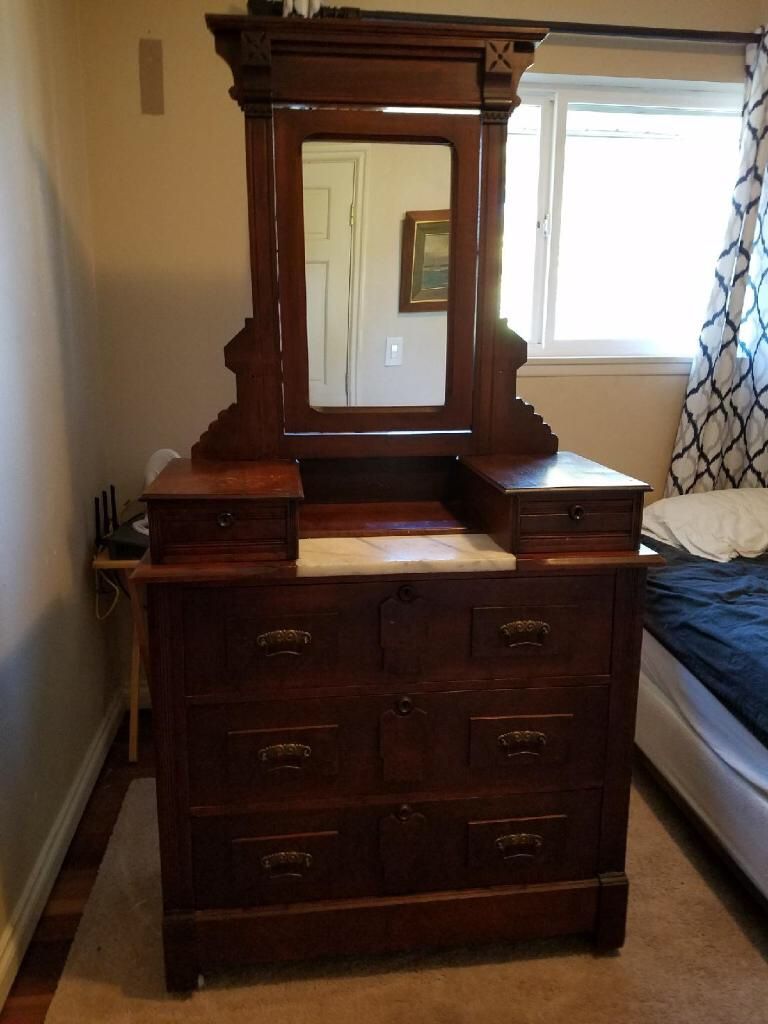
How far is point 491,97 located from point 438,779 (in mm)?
1351

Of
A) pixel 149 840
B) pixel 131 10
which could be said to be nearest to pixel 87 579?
pixel 149 840

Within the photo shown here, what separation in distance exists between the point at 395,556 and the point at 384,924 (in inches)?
30.2

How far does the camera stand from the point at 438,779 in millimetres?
1520

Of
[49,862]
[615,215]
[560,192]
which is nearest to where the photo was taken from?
[49,862]

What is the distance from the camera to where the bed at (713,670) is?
1.68 metres

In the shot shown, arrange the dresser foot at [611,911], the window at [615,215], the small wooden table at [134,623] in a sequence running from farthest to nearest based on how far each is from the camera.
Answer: the window at [615,215] → the small wooden table at [134,623] → the dresser foot at [611,911]

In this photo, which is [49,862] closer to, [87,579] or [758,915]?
[87,579]

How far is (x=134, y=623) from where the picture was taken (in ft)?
7.34

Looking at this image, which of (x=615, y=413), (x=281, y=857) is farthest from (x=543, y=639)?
(x=615, y=413)

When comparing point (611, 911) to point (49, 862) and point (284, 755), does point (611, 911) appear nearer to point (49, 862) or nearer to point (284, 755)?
point (284, 755)

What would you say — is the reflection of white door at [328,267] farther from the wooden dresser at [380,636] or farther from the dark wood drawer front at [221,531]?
the dark wood drawer front at [221,531]

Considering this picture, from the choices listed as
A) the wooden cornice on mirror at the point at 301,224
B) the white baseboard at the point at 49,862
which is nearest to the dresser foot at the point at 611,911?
the wooden cornice on mirror at the point at 301,224

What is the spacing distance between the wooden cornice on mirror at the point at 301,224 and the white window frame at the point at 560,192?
1028 mm

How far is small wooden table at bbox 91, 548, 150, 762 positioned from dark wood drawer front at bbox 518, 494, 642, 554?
113cm
